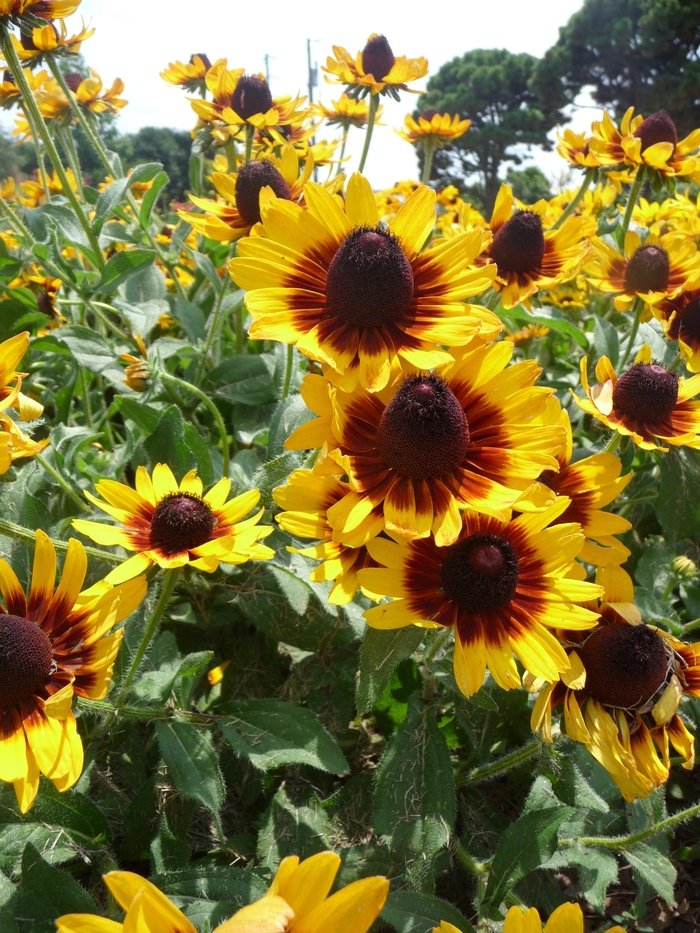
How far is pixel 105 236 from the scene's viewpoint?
1957 millimetres

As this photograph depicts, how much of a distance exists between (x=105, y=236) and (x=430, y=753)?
1.60 metres

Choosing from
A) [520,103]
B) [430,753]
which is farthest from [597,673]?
[520,103]

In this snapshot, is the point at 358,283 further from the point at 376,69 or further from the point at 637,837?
the point at 376,69

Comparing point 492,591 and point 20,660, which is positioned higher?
Result: point 492,591

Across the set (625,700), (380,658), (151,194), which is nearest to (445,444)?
(380,658)

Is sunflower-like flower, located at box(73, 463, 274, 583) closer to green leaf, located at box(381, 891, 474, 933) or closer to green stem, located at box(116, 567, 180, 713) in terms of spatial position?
green stem, located at box(116, 567, 180, 713)

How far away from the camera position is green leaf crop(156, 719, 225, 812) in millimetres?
1088

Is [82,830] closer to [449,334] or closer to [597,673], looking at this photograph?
[597,673]

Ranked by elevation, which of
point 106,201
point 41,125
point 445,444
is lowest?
point 445,444

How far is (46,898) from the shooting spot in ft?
3.28

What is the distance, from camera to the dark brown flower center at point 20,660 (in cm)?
88

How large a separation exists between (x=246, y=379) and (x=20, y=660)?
3.83 feet

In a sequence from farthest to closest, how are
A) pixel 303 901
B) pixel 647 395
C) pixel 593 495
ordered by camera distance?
pixel 647 395, pixel 593 495, pixel 303 901

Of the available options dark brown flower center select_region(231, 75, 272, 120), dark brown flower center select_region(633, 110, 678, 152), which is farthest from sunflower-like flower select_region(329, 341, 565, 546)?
dark brown flower center select_region(633, 110, 678, 152)
